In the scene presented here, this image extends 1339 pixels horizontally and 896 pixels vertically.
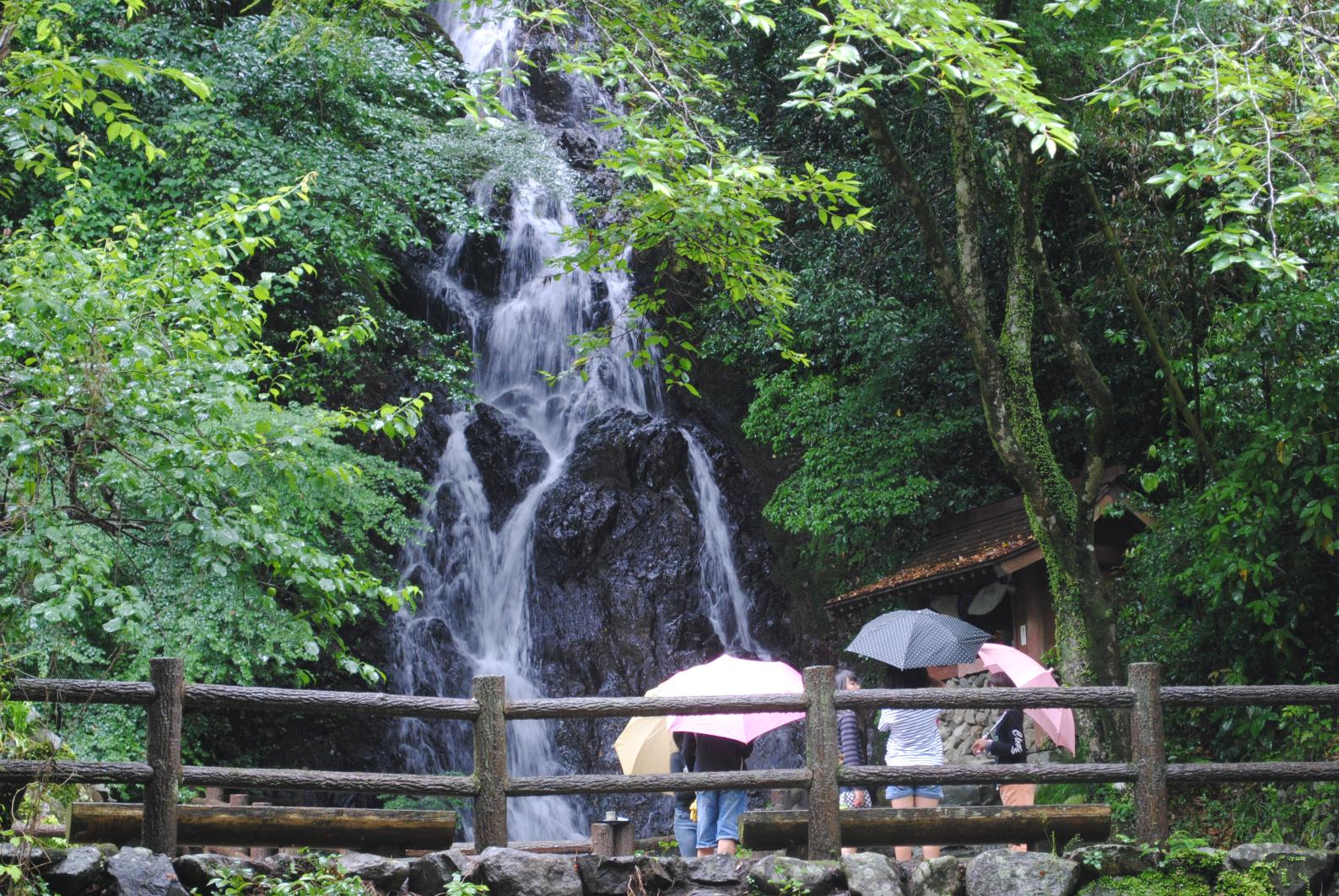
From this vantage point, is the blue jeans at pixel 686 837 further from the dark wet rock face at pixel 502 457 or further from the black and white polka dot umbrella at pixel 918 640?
the dark wet rock face at pixel 502 457

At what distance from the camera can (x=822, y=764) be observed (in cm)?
782

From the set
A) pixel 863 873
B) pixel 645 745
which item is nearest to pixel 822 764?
pixel 863 873

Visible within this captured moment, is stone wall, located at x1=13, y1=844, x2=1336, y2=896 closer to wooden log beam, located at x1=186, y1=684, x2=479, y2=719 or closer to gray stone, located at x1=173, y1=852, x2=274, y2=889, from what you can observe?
gray stone, located at x1=173, y1=852, x2=274, y2=889

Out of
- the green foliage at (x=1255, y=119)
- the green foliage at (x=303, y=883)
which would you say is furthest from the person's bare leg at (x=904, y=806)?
the green foliage at (x=1255, y=119)

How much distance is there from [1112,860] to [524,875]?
3548mm

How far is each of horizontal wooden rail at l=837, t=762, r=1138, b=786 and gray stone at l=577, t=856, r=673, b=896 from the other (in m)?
1.27

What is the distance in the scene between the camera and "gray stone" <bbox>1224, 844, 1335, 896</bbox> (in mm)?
7461

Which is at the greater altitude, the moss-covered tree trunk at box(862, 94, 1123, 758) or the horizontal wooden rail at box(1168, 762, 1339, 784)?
the moss-covered tree trunk at box(862, 94, 1123, 758)

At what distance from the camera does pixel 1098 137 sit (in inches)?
491

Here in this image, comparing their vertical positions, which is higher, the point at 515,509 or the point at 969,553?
the point at 515,509

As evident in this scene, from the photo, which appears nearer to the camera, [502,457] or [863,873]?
[863,873]

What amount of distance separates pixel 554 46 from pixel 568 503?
1092cm

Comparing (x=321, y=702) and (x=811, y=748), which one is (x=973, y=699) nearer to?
(x=811, y=748)

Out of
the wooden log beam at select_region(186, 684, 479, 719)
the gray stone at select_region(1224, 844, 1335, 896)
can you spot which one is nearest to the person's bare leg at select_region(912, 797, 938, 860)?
the gray stone at select_region(1224, 844, 1335, 896)
